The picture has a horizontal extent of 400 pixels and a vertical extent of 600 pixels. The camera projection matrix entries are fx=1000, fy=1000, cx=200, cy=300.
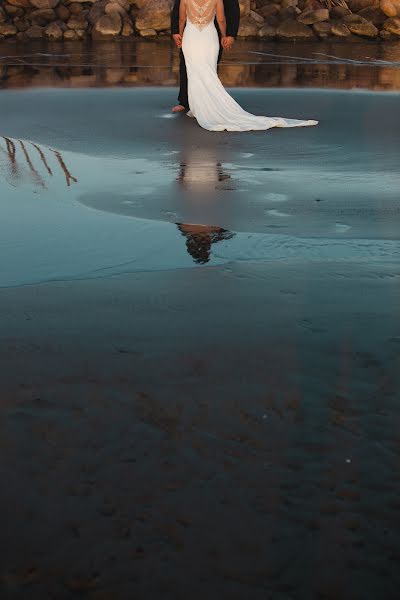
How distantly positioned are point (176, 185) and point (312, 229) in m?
1.75

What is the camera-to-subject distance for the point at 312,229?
6301 mm

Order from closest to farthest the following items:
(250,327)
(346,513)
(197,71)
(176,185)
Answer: (346,513) → (250,327) → (176,185) → (197,71)

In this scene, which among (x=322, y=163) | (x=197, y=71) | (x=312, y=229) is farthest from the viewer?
(x=197, y=71)

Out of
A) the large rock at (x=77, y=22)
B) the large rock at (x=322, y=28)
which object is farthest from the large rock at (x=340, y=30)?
the large rock at (x=77, y=22)

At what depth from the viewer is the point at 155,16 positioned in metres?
27.9

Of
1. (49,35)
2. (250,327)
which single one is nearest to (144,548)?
(250,327)

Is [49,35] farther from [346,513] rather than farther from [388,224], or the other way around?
[346,513]

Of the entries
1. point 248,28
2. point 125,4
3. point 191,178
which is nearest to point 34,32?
point 125,4

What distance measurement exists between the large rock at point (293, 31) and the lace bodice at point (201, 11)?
16.9 metres

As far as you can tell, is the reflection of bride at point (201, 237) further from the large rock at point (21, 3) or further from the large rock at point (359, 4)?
the large rock at point (359, 4)


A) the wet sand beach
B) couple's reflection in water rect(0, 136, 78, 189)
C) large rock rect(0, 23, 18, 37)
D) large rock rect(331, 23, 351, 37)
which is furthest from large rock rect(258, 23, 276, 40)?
the wet sand beach

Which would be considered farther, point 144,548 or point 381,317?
point 381,317

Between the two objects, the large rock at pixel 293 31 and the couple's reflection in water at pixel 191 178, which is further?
the large rock at pixel 293 31

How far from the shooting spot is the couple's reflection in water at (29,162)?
794cm
